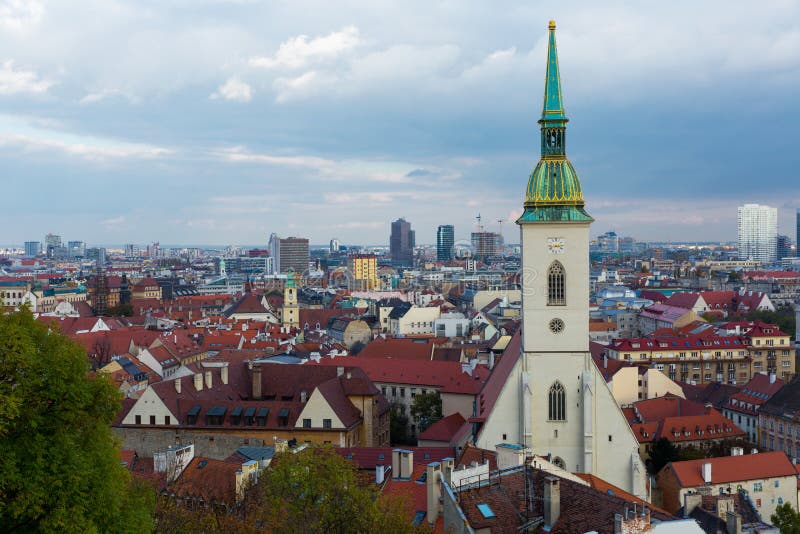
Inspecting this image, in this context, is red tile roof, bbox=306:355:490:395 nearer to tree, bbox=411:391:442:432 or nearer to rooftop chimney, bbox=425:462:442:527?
tree, bbox=411:391:442:432

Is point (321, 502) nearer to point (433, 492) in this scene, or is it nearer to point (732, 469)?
point (433, 492)

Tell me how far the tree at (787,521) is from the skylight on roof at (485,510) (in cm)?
1981

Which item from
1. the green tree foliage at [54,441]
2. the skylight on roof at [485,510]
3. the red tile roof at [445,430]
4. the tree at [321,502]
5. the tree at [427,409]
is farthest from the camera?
the tree at [427,409]

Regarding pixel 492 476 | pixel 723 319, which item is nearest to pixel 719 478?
pixel 492 476

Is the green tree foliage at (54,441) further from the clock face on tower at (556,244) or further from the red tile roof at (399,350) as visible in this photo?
the red tile roof at (399,350)

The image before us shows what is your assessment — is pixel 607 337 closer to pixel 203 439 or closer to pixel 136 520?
pixel 203 439

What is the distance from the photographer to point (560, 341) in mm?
48969

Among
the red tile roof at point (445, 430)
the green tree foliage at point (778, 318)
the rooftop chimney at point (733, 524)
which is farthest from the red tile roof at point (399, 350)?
the rooftop chimney at point (733, 524)

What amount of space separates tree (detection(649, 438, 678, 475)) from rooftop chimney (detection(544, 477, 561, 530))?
38274 mm

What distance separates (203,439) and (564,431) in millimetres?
25268

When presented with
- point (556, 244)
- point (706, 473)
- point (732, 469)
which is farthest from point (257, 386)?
point (732, 469)

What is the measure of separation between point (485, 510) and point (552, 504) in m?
2.26

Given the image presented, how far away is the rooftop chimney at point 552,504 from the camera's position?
1223 inches

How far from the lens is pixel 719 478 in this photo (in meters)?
56.1
